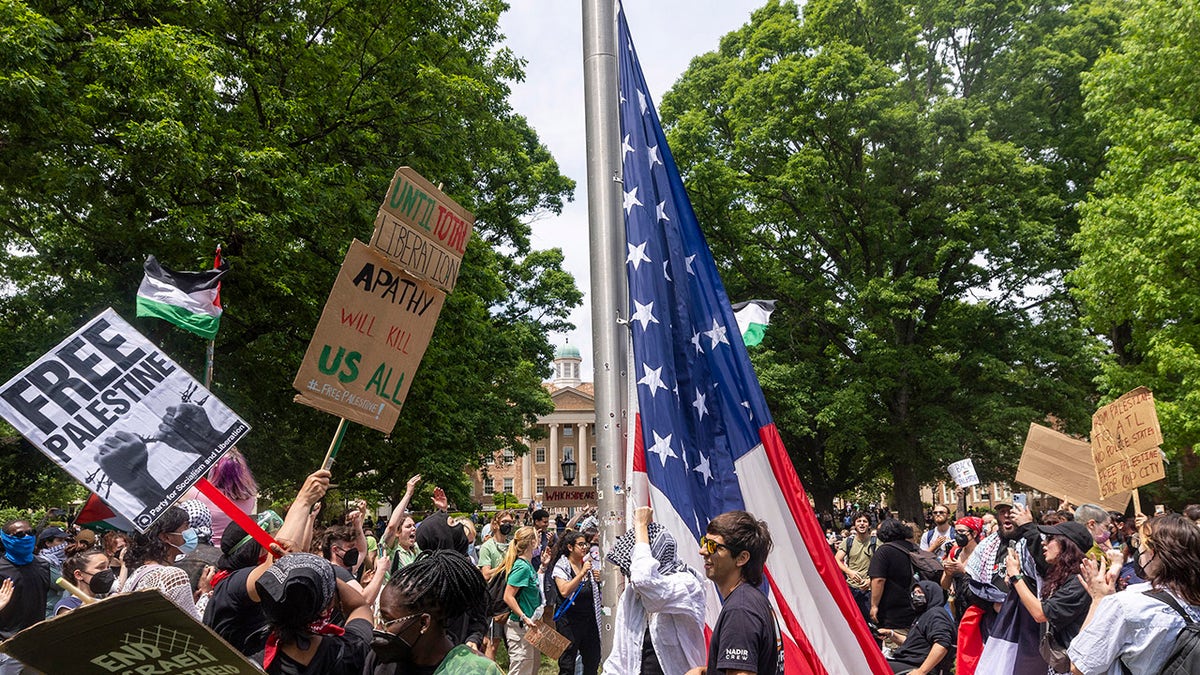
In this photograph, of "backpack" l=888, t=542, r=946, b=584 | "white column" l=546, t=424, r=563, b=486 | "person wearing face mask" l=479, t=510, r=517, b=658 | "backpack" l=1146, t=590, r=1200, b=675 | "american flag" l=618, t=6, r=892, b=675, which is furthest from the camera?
"white column" l=546, t=424, r=563, b=486

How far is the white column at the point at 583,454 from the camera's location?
322ft

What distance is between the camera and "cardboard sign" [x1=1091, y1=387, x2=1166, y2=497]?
8828 mm

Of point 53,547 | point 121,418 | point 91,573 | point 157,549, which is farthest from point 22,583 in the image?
point 121,418

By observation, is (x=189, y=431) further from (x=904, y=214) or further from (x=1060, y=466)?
(x=904, y=214)

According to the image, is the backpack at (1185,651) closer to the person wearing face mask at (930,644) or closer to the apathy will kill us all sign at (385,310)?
the apathy will kill us all sign at (385,310)

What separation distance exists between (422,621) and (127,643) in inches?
33.9

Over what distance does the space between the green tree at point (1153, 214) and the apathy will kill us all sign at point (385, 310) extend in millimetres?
18525

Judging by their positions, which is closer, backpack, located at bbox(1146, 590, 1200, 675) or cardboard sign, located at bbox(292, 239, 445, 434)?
backpack, located at bbox(1146, 590, 1200, 675)

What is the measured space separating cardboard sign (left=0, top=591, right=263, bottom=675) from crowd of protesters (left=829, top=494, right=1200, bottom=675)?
342 cm

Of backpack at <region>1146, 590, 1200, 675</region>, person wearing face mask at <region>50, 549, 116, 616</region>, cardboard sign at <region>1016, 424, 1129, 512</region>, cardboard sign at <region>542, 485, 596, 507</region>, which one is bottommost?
backpack at <region>1146, 590, 1200, 675</region>

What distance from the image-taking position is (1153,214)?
19953mm

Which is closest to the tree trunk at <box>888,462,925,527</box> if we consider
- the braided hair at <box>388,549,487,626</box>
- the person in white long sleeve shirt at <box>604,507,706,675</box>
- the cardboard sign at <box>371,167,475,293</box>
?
the person in white long sleeve shirt at <box>604,507,706,675</box>

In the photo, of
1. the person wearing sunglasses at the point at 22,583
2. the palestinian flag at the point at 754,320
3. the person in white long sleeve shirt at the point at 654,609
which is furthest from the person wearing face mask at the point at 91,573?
the palestinian flag at the point at 754,320

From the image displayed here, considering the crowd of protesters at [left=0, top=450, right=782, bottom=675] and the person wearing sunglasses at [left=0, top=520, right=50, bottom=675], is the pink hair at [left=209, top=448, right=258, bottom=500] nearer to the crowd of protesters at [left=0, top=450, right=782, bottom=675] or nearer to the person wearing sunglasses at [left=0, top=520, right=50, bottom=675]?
the crowd of protesters at [left=0, top=450, right=782, bottom=675]
